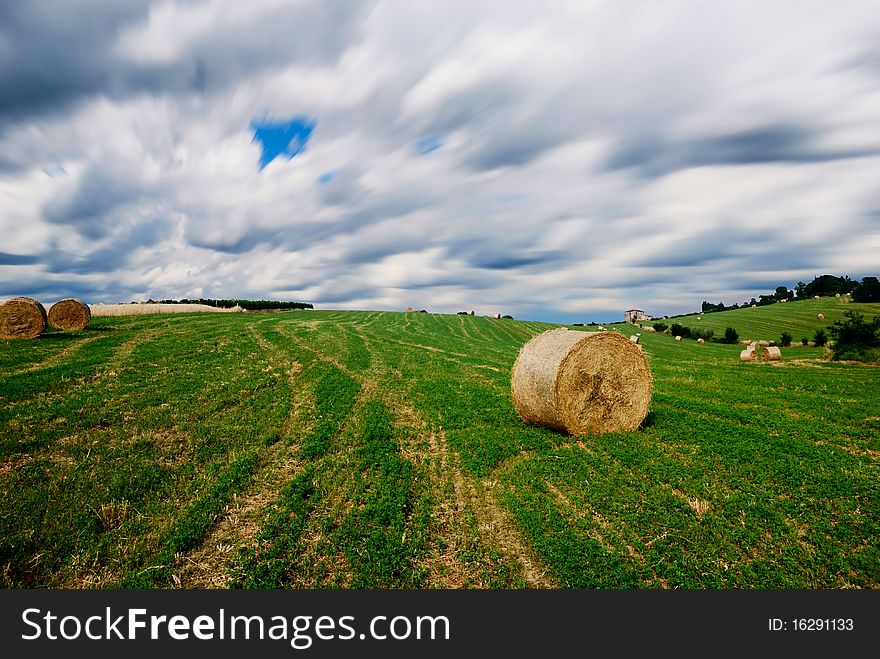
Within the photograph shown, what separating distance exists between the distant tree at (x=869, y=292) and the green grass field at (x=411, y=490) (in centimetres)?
9885

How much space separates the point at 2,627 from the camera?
530cm

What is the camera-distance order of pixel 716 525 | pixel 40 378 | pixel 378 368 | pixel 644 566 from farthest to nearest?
1. pixel 378 368
2. pixel 40 378
3. pixel 716 525
4. pixel 644 566

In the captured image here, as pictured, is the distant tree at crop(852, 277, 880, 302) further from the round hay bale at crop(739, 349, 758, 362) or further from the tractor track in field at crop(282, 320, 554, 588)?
the tractor track in field at crop(282, 320, 554, 588)

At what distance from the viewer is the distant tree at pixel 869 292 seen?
8494cm

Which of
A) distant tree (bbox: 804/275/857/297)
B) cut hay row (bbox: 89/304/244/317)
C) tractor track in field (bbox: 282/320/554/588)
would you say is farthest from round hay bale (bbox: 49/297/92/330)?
distant tree (bbox: 804/275/857/297)

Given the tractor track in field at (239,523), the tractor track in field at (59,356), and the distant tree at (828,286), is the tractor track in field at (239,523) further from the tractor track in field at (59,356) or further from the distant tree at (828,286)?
the distant tree at (828,286)

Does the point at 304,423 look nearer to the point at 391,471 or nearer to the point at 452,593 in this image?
the point at 391,471

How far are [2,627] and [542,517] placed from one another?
302 inches

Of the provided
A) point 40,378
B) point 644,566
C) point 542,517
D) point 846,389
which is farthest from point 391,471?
point 846,389

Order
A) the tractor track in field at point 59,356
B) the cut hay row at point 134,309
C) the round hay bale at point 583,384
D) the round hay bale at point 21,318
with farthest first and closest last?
the cut hay row at point 134,309, the round hay bale at point 21,318, the tractor track in field at point 59,356, the round hay bale at point 583,384

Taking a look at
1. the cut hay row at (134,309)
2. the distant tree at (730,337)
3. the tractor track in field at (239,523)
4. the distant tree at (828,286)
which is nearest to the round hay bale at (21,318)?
the cut hay row at (134,309)

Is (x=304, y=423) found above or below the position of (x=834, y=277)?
below

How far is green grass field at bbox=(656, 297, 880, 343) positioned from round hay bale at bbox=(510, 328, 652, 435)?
62064mm

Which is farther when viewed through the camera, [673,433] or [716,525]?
[673,433]
